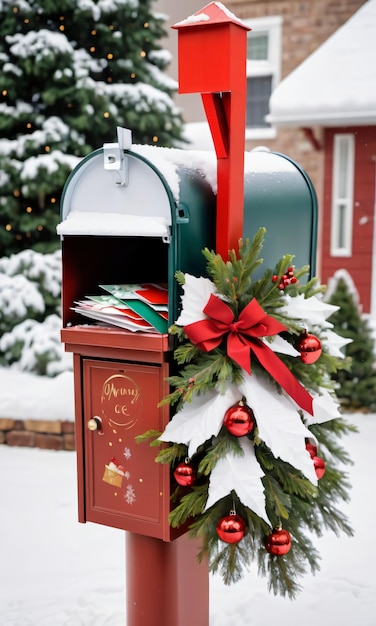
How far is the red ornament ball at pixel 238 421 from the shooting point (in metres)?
1.48

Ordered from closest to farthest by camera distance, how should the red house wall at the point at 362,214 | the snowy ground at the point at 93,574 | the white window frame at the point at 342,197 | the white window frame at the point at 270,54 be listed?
1. the snowy ground at the point at 93,574
2. the red house wall at the point at 362,214
3. the white window frame at the point at 342,197
4. the white window frame at the point at 270,54

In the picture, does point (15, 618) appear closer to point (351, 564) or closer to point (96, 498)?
point (96, 498)

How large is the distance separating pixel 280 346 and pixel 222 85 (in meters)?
0.61

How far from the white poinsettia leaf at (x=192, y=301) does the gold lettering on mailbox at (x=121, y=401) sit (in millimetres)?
231

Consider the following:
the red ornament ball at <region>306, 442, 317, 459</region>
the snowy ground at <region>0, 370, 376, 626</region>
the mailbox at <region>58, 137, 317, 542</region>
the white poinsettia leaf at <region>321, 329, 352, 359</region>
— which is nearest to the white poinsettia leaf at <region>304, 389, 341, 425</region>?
the red ornament ball at <region>306, 442, 317, 459</region>

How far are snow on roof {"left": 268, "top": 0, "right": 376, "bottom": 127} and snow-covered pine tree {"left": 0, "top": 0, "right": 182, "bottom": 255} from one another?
3.71 feet

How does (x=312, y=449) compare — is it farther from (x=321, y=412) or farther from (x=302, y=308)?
(x=302, y=308)

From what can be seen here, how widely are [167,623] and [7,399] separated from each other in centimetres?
243

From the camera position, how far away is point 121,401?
1.66 meters

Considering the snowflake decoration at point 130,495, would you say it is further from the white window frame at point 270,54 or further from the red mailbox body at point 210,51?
the white window frame at point 270,54

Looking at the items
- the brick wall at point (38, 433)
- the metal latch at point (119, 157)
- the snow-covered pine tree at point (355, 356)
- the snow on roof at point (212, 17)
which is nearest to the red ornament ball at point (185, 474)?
the metal latch at point (119, 157)

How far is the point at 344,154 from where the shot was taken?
617 cm

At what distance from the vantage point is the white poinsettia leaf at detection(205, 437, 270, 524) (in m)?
1.45

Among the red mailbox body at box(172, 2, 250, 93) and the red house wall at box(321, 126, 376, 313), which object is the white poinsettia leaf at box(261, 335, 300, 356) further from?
the red house wall at box(321, 126, 376, 313)
